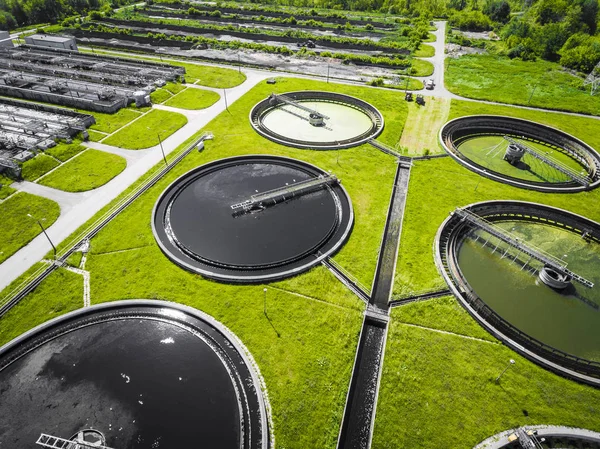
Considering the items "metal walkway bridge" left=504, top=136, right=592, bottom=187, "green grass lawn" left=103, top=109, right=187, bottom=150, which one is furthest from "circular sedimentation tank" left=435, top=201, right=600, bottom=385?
"green grass lawn" left=103, top=109, right=187, bottom=150

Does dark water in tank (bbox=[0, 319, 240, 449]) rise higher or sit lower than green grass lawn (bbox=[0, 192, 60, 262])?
lower

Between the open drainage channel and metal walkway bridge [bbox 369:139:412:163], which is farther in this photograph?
metal walkway bridge [bbox 369:139:412:163]

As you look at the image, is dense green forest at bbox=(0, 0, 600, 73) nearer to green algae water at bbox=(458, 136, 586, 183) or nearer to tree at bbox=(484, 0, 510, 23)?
tree at bbox=(484, 0, 510, 23)

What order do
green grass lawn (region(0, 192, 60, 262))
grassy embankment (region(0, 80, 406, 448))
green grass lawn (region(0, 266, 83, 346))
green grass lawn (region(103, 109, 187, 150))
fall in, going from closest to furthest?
grassy embankment (region(0, 80, 406, 448))
green grass lawn (region(0, 266, 83, 346))
green grass lawn (region(0, 192, 60, 262))
green grass lawn (region(103, 109, 187, 150))

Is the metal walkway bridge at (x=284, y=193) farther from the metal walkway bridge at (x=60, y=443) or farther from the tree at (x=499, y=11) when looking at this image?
the tree at (x=499, y=11)

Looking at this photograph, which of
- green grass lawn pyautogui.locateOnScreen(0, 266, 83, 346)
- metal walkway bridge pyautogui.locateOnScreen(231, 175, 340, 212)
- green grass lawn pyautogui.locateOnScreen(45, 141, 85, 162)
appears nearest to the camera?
green grass lawn pyautogui.locateOnScreen(0, 266, 83, 346)

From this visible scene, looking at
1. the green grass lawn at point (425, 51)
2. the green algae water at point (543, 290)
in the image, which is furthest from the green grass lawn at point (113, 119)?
the green grass lawn at point (425, 51)

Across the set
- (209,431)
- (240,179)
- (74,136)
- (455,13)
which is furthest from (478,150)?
(455,13)
